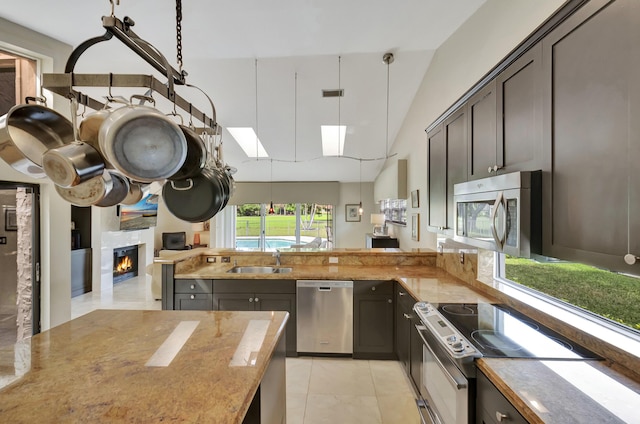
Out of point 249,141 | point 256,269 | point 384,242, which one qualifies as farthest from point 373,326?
point 249,141

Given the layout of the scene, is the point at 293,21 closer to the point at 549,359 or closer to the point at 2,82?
the point at 2,82

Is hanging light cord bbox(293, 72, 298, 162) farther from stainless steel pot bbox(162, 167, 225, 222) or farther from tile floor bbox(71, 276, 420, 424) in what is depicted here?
tile floor bbox(71, 276, 420, 424)

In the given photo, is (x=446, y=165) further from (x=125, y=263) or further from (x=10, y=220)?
(x=125, y=263)

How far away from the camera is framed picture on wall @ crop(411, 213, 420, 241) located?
12.9ft

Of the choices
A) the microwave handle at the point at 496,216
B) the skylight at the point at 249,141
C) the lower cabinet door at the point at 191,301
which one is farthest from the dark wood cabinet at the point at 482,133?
the skylight at the point at 249,141

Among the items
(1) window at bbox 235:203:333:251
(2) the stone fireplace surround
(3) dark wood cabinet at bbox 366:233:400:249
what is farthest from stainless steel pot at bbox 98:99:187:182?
(1) window at bbox 235:203:333:251

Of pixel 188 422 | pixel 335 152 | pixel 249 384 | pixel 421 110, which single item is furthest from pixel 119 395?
pixel 335 152

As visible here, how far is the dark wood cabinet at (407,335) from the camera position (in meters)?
2.20

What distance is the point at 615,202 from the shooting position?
910 mm

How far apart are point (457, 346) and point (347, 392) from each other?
1.48m

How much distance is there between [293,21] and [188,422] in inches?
106

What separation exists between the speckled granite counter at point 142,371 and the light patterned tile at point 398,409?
4.21ft

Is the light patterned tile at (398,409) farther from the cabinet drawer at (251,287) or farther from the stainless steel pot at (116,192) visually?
the stainless steel pot at (116,192)

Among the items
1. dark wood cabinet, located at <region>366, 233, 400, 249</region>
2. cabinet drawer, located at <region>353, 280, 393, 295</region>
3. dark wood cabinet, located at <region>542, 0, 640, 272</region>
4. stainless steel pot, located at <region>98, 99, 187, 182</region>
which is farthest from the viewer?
dark wood cabinet, located at <region>366, 233, 400, 249</region>
